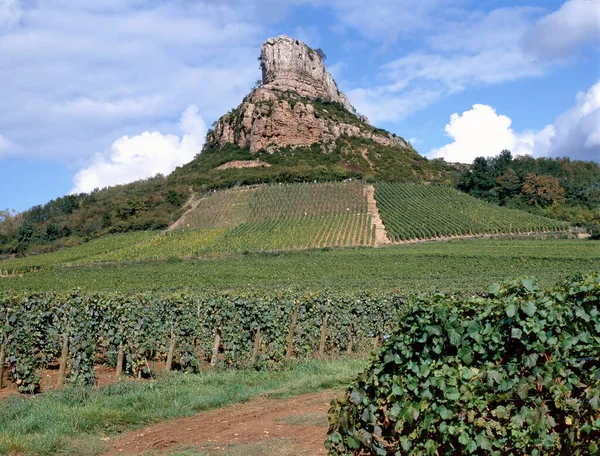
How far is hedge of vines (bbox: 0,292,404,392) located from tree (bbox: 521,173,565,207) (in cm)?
7586

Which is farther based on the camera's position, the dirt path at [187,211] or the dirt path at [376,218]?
the dirt path at [187,211]

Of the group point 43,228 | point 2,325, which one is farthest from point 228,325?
point 43,228

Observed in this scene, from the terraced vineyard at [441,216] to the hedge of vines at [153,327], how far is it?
4478cm

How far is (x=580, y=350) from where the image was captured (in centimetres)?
461

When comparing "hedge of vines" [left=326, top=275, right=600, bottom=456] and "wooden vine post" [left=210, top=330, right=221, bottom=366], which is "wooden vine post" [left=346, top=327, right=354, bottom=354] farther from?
"hedge of vines" [left=326, top=275, right=600, bottom=456]

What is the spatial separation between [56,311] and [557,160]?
10672 cm

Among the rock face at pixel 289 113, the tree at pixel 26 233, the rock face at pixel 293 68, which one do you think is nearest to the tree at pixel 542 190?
the rock face at pixel 289 113

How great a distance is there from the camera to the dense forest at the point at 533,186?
272 feet

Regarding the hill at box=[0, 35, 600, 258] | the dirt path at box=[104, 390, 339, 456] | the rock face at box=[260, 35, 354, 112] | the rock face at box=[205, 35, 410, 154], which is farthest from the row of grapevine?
the dirt path at box=[104, 390, 339, 456]

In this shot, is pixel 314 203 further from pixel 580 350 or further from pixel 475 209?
pixel 580 350

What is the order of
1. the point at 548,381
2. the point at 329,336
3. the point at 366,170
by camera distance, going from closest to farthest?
the point at 548,381 < the point at 329,336 < the point at 366,170

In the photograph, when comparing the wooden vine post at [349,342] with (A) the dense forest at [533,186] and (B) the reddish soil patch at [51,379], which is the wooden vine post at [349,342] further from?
(A) the dense forest at [533,186]

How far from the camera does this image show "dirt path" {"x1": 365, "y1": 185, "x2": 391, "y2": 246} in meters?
59.5

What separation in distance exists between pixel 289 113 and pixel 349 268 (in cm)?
7012
